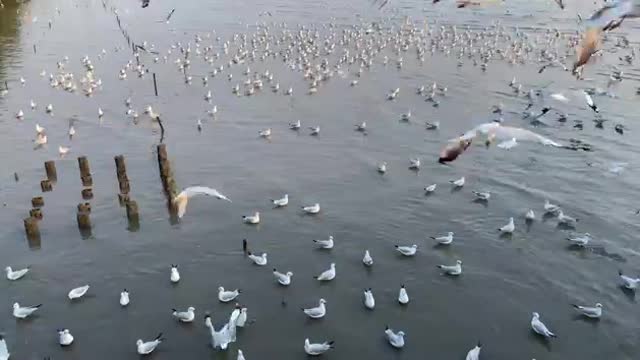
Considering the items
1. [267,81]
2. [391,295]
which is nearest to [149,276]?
[391,295]

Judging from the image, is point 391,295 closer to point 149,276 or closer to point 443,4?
point 149,276

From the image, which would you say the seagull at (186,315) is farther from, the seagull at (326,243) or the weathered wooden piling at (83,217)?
the weathered wooden piling at (83,217)

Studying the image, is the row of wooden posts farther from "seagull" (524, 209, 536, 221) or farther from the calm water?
"seagull" (524, 209, 536, 221)

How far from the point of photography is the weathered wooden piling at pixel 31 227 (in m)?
21.7

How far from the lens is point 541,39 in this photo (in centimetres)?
5478

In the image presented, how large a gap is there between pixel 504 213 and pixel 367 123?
1259cm

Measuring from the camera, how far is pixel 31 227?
21.9 m

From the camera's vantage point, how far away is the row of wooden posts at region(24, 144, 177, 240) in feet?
74.1

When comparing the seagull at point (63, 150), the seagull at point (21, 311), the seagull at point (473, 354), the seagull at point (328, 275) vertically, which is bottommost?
the seagull at point (473, 354)

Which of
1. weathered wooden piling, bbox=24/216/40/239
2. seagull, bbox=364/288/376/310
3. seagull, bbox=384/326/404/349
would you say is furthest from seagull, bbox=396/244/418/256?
weathered wooden piling, bbox=24/216/40/239

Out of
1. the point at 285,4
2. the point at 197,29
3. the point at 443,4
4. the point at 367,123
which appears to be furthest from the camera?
the point at 285,4

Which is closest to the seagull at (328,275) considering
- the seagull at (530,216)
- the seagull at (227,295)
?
the seagull at (227,295)

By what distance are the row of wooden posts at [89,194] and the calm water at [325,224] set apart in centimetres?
34

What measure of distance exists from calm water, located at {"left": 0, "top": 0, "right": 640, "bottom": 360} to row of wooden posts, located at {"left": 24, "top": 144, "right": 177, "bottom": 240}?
34cm
